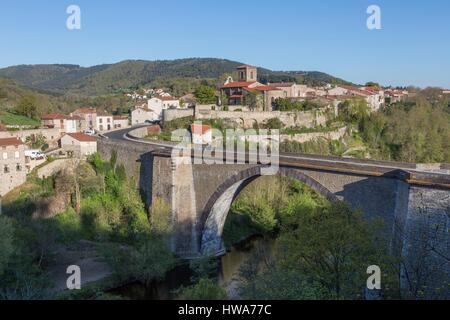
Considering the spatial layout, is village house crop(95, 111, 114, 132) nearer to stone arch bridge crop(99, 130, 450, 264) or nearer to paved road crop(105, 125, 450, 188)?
stone arch bridge crop(99, 130, 450, 264)

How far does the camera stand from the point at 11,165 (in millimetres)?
29703

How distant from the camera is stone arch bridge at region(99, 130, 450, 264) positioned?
1445 cm

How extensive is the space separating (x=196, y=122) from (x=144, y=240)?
20.0 metres

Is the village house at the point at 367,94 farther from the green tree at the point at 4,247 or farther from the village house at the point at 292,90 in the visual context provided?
the green tree at the point at 4,247

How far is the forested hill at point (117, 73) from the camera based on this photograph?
136 m

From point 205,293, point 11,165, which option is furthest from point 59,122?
point 205,293

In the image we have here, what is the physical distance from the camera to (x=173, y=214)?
970 inches

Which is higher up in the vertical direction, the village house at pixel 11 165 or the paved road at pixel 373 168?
the paved road at pixel 373 168

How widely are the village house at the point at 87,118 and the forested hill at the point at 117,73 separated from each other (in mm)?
77533

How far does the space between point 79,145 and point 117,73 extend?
126228 mm

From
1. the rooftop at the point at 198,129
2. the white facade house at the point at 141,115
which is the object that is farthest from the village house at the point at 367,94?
the rooftop at the point at 198,129

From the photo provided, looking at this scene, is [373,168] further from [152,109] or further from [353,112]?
[152,109]

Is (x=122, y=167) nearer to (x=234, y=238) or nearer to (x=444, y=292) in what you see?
(x=234, y=238)
